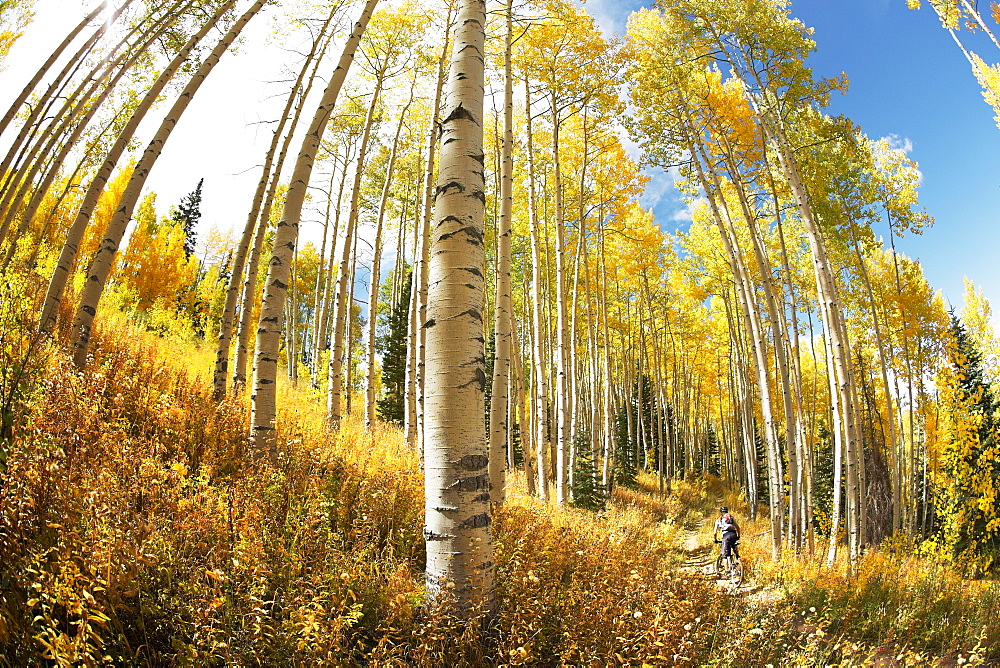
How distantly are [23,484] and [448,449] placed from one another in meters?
1.94

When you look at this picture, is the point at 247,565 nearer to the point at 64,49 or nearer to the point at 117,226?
the point at 117,226

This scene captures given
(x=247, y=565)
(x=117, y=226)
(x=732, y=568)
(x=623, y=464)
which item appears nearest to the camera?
(x=247, y=565)

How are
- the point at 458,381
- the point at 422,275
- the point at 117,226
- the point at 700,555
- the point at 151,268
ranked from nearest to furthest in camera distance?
the point at 458,381, the point at 117,226, the point at 422,275, the point at 700,555, the point at 151,268

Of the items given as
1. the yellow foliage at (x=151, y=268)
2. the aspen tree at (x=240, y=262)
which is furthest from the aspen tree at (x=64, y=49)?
the yellow foliage at (x=151, y=268)

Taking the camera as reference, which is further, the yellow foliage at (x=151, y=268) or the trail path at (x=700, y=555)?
the yellow foliage at (x=151, y=268)

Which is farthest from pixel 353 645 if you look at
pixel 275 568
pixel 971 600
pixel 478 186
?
pixel 971 600

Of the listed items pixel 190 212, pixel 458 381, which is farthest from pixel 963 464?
pixel 190 212

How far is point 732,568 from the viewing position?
773cm

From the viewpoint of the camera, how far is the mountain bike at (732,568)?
7565 millimetres

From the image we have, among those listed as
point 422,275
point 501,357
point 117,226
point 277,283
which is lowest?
point 501,357

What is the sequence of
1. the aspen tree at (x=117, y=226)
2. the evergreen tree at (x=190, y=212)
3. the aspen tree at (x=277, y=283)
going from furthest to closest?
the evergreen tree at (x=190, y=212) → the aspen tree at (x=117, y=226) → the aspen tree at (x=277, y=283)

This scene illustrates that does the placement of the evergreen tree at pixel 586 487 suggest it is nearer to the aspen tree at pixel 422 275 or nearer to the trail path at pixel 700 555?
the trail path at pixel 700 555

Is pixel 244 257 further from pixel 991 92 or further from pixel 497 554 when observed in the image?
pixel 991 92

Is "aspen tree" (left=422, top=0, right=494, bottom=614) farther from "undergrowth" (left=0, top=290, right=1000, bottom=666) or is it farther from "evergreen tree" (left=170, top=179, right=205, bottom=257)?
"evergreen tree" (left=170, top=179, right=205, bottom=257)
